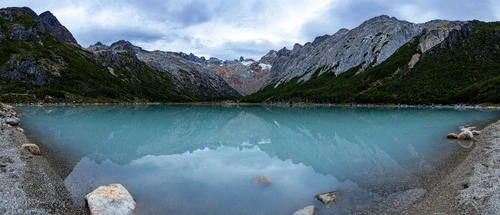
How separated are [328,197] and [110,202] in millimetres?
14105

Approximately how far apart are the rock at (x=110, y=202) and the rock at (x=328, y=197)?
1232cm

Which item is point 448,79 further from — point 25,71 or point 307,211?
point 25,71

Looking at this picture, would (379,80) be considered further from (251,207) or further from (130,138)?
(251,207)

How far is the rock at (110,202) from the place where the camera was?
20.9 m

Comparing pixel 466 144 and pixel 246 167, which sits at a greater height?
pixel 466 144

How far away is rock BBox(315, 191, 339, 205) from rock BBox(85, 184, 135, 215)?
12.3 metres

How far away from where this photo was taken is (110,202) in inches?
854

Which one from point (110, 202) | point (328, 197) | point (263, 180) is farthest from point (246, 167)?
point (110, 202)

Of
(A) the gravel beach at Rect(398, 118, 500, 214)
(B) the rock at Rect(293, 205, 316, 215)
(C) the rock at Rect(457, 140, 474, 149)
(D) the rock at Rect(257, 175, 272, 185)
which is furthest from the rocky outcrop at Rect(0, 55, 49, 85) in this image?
(A) the gravel beach at Rect(398, 118, 500, 214)

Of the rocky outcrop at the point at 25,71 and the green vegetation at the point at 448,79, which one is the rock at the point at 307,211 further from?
the rocky outcrop at the point at 25,71

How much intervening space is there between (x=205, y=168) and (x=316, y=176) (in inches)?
432

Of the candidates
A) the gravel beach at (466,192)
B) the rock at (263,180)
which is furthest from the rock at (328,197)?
the rock at (263,180)

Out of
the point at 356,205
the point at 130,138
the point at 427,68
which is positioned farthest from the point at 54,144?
the point at 427,68

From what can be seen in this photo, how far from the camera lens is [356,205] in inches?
927
